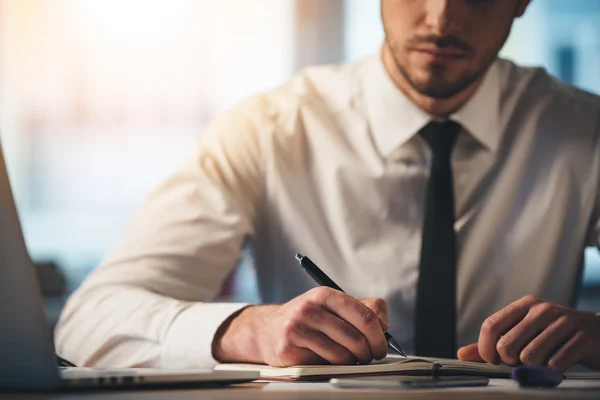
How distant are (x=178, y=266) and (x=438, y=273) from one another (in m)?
0.47

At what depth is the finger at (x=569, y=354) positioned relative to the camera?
93 cm

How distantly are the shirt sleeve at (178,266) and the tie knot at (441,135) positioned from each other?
13.3 inches

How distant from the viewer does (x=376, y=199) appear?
58.5 inches

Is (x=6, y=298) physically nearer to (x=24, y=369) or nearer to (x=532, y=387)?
(x=24, y=369)

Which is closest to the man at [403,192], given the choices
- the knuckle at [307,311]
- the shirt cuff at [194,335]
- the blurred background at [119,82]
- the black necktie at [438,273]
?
the black necktie at [438,273]

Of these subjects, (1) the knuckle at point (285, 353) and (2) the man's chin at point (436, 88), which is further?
(2) the man's chin at point (436, 88)

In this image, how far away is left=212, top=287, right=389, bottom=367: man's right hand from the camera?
0.87 m

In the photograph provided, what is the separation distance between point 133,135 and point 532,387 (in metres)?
2.56

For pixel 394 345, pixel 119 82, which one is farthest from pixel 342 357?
pixel 119 82

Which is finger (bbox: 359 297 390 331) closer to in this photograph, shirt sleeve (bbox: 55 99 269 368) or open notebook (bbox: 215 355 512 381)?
open notebook (bbox: 215 355 512 381)

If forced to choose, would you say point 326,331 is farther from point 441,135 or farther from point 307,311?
point 441,135

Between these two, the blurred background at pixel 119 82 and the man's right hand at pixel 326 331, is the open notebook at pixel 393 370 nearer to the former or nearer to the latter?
the man's right hand at pixel 326 331

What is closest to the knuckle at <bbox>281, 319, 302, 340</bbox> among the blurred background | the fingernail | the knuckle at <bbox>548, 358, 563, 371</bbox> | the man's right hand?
the man's right hand

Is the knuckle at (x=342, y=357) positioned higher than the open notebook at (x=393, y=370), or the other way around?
the open notebook at (x=393, y=370)
